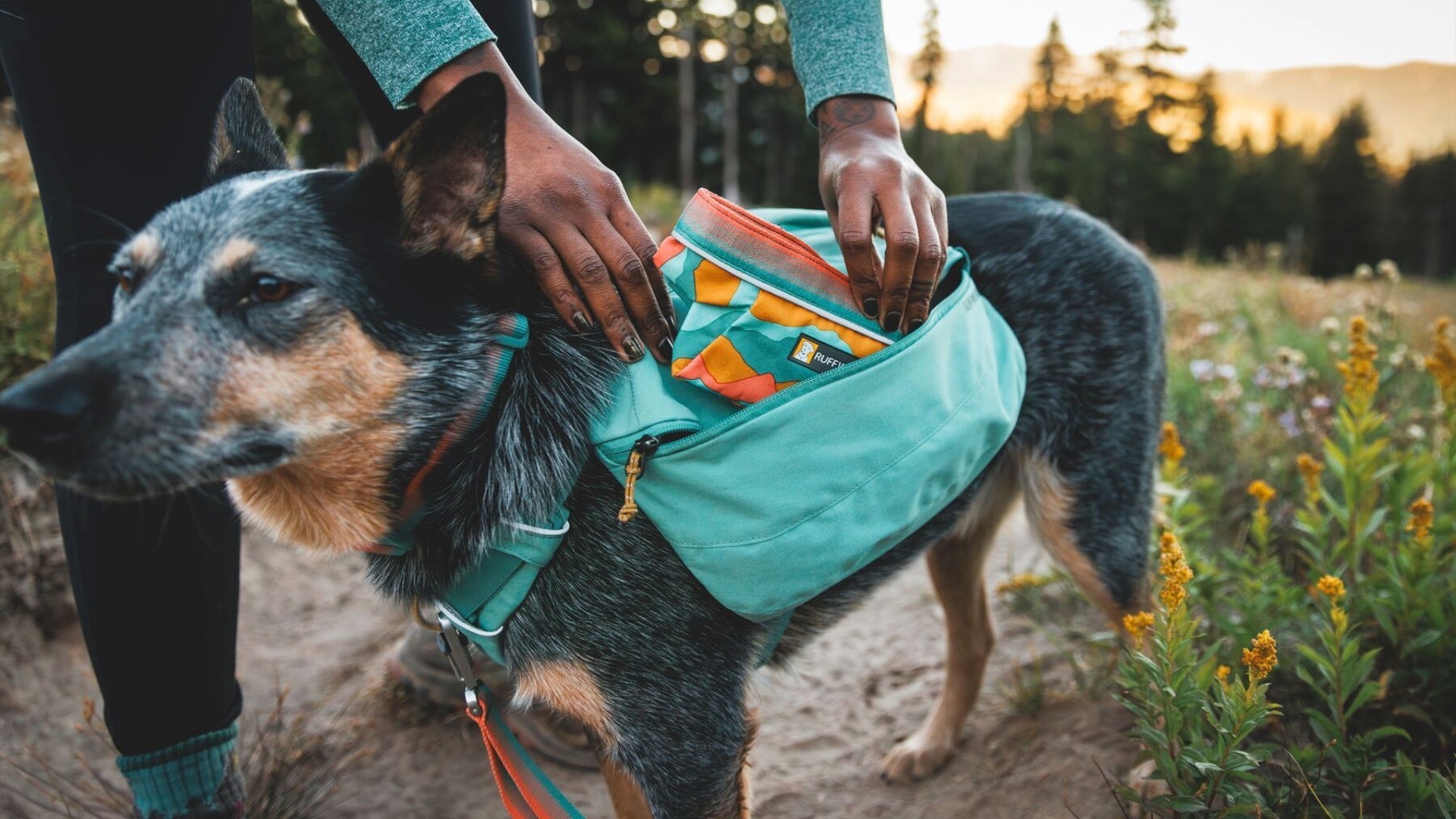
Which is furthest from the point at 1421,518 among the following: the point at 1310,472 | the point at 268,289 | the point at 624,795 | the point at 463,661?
the point at 268,289

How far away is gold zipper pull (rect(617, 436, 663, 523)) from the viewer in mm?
1621

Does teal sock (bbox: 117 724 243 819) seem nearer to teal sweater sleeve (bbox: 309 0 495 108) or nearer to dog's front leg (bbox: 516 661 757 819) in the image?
dog's front leg (bbox: 516 661 757 819)

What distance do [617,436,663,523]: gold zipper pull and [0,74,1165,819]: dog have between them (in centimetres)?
13

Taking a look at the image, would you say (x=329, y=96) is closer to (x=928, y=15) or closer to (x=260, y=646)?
(x=260, y=646)

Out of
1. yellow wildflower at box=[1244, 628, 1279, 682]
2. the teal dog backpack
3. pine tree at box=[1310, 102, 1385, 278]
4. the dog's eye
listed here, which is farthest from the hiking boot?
pine tree at box=[1310, 102, 1385, 278]

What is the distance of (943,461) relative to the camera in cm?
190

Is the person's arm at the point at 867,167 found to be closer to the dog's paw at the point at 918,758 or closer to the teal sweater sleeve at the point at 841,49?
the teal sweater sleeve at the point at 841,49

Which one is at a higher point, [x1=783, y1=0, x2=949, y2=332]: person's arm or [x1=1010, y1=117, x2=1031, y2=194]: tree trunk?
[x1=783, y1=0, x2=949, y2=332]: person's arm

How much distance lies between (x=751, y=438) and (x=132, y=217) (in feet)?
4.43

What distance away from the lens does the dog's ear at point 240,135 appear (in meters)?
1.74

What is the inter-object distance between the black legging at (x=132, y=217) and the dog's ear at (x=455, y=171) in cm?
54

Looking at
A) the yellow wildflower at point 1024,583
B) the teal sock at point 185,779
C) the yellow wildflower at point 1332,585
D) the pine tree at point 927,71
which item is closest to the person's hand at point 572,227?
the teal sock at point 185,779

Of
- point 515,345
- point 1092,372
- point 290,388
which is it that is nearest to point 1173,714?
point 1092,372

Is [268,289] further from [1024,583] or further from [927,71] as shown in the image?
[927,71]
